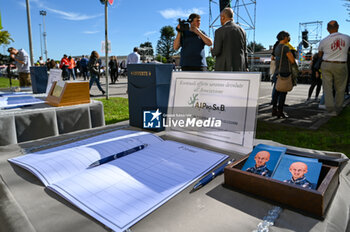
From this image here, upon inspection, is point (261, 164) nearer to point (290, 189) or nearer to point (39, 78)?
point (290, 189)

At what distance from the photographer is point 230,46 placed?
3.15m

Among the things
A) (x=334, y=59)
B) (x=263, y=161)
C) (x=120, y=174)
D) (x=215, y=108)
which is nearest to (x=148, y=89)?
(x=215, y=108)

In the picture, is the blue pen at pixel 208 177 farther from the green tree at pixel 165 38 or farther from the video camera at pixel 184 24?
the green tree at pixel 165 38

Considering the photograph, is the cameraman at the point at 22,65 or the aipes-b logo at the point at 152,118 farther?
the cameraman at the point at 22,65

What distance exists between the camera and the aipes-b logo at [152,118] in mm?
1193

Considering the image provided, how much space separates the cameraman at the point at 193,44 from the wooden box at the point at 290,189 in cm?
262

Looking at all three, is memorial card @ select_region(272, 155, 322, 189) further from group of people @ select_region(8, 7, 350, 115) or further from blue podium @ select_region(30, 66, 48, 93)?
blue podium @ select_region(30, 66, 48, 93)

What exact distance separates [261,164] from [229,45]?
2.80 meters

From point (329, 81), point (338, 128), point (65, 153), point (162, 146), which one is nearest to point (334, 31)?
point (329, 81)

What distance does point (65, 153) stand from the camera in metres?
0.79

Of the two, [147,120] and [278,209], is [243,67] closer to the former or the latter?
[147,120]

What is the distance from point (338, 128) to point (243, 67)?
5.33 feet

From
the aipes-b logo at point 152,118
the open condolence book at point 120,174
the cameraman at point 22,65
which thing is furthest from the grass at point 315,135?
the cameraman at point 22,65

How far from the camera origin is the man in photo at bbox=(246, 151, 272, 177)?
23.9 inches
